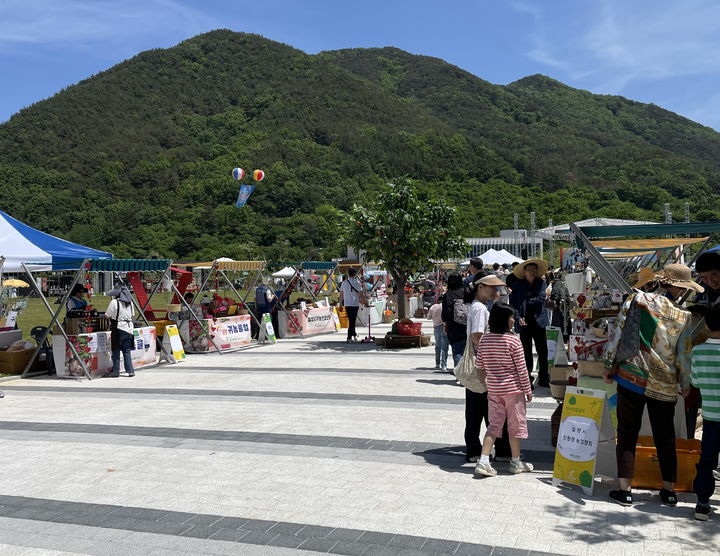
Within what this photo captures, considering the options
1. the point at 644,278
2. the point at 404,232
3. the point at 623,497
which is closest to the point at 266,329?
the point at 404,232

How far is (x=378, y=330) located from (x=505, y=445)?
1411 cm

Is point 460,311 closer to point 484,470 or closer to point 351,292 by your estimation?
point 484,470

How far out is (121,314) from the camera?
11.3 m

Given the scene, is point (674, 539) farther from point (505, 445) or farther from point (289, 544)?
point (289, 544)

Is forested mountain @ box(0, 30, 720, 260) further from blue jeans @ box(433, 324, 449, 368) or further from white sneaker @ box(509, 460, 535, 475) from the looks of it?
white sneaker @ box(509, 460, 535, 475)

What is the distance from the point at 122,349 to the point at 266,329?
5551mm

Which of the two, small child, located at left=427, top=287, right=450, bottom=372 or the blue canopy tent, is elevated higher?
the blue canopy tent

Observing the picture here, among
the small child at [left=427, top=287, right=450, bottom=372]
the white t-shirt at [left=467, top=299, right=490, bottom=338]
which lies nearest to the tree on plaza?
the small child at [left=427, top=287, right=450, bottom=372]

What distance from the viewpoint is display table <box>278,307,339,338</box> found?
1808 cm

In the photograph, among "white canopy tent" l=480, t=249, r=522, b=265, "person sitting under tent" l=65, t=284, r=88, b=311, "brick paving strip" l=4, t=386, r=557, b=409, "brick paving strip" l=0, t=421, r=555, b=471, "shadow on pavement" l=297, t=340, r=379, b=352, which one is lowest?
"brick paving strip" l=0, t=421, r=555, b=471

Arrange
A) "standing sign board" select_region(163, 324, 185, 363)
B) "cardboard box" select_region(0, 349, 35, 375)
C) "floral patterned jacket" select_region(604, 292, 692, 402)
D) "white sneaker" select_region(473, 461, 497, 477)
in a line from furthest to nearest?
"standing sign board" select_region(163, 324, 185, 363)
"cardboard box" select_region(0, 349, 35, 375)
"white sneaker" select_region(473, 461, 497, 477)
"floral patterned jacket" select_region(604, 292, 692, 402)

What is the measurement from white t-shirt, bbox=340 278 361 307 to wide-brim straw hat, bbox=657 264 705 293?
11.0 metres

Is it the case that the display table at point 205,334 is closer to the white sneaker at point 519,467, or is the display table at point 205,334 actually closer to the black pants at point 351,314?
the black pants at point 351,314

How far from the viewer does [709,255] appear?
4828 mm
